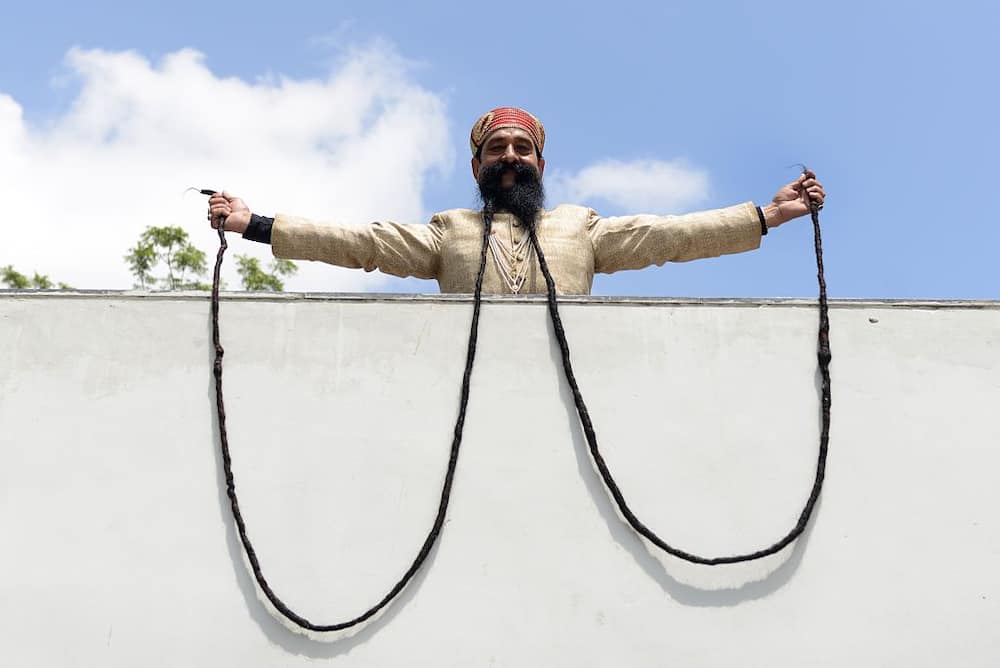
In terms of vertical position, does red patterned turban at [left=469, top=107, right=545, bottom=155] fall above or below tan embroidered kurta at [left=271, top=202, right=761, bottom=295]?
above

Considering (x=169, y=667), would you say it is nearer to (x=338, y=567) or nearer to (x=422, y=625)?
(x=338, y=567)

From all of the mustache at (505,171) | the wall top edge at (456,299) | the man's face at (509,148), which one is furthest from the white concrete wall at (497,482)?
the man's face at (509,148)

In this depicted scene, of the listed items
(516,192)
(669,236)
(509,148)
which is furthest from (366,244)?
(669,236)

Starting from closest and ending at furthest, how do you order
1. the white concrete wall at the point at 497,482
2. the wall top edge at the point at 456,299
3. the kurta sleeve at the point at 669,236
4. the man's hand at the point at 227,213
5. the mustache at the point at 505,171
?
the white concrete wall at the point at 497,482 → the wall top edge at the point at 456,299 → the man's hand at the point at 227,213 → the kurta sleeve at the point at 669,236 → the mustache at the point at 505,171

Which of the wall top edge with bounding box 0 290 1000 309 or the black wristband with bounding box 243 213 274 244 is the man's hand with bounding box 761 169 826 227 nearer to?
the wall top edge with bounding box 0 290 1000 309

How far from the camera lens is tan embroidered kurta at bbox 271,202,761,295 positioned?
3.66 m

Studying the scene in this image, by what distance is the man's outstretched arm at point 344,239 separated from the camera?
3607 millimetres

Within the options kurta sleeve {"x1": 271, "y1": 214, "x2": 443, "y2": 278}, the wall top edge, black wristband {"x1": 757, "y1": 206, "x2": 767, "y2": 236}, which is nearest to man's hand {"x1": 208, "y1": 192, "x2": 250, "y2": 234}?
kurta sleeve {"x1": 271, "y1": 214, "x2": 443, "y2": 278}

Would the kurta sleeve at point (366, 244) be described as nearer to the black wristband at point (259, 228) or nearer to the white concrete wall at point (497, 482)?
the black wristband at point (259, 228)

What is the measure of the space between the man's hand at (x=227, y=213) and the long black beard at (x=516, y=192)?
908 millimetres

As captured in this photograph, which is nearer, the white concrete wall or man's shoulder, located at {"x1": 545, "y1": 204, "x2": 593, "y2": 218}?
the white concrete wall

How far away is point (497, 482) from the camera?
293 centimetres

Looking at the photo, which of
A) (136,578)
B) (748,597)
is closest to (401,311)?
(136,578)

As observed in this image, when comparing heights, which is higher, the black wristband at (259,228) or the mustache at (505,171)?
the mustache at (505,171)
